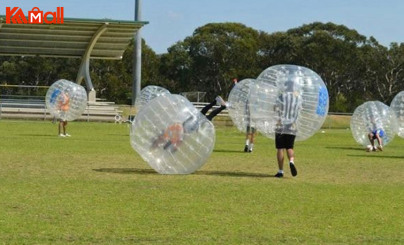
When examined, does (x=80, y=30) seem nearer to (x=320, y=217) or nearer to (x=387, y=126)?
(x=387, y=126)

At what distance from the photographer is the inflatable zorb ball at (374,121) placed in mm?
24203

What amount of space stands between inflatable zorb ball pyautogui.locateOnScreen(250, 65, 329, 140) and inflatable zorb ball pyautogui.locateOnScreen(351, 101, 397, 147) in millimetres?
10528

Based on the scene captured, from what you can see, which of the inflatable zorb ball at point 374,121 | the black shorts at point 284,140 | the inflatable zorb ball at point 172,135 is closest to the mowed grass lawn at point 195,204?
the inflatable zorb ball at point 172,135

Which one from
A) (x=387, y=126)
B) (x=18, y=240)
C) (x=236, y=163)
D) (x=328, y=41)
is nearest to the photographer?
(x=18, y=240)

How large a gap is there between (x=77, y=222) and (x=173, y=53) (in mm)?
74242

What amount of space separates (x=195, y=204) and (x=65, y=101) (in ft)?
60.2

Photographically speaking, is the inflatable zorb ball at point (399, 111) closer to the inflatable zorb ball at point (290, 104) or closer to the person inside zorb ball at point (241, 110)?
the person inside zorb ball at point (241, 110)

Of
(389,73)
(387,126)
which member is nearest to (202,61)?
(389,73)

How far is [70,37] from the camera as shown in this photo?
54.6 meters

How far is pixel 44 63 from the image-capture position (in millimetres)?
76688

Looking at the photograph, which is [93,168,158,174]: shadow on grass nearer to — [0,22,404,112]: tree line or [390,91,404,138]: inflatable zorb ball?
[390,91,404,138]: inflatable zorb ball

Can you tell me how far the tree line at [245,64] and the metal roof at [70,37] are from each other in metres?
16.7

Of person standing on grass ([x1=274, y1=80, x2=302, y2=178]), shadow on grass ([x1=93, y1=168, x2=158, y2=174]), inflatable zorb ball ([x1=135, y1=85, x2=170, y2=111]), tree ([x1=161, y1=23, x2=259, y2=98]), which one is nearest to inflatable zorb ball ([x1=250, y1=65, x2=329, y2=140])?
person standing on grass ([x1=274, y1=80, x2=302, y2=178])

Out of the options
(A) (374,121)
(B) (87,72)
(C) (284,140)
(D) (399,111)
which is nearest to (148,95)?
(A) (374,121)
